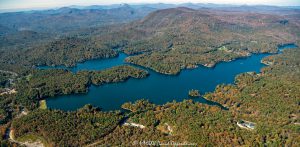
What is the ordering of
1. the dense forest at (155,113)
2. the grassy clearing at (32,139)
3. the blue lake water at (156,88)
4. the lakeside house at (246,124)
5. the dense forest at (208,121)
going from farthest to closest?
the blue lake water at (156,88) → the lakeside house at (246,124) → the grassy clearing at (32,139) → the dense forest at (155,113) → the dense forest at (208,121)

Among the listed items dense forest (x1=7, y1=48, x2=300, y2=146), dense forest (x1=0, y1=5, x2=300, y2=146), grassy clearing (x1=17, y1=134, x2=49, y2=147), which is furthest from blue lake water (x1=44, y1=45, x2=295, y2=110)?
grassy clearing (x1=17, y1=134, x2=49, y2=147)

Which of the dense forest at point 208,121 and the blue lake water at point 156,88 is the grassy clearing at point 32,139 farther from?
the blue lake water at point 156,88

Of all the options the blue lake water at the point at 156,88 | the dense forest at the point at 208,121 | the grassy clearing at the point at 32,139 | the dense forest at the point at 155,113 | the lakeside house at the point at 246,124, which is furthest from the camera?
the blue lake water at the point at 156,88

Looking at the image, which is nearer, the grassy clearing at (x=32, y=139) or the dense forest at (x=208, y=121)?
the dense forest at (x=208, y=121)

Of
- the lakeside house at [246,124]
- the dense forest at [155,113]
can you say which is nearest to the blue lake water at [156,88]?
the dense forest at [155,113]

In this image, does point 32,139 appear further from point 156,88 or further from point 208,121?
point 156,88

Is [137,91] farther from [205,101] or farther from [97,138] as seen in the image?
[97,138]

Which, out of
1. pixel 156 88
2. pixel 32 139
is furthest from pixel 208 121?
pixel 32 139

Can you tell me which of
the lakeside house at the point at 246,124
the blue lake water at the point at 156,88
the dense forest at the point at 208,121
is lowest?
→ the lakeside house at the point at 246,124

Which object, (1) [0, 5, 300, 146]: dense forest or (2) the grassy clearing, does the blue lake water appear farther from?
(2) the grassy clearing
